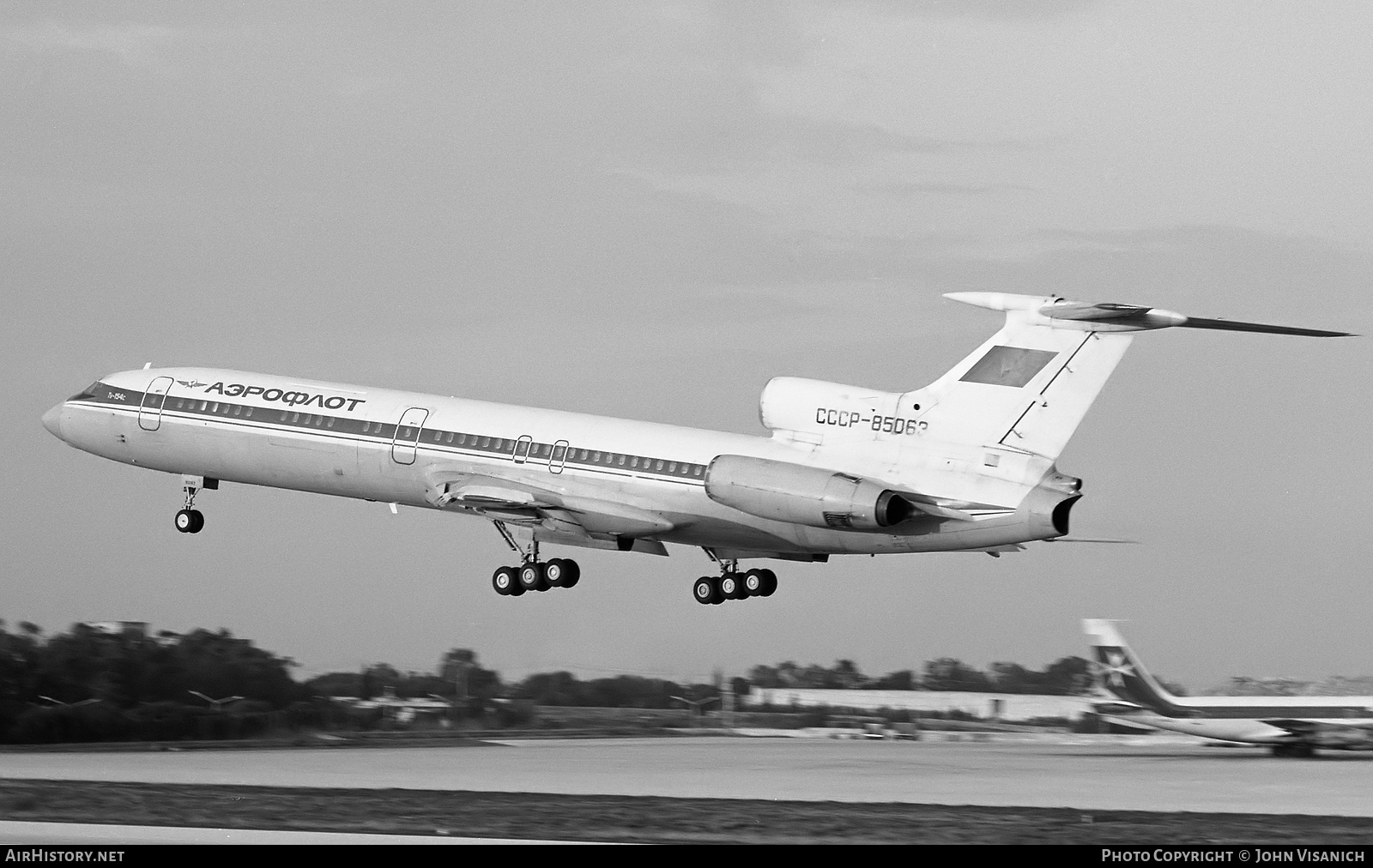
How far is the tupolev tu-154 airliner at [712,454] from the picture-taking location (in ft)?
121

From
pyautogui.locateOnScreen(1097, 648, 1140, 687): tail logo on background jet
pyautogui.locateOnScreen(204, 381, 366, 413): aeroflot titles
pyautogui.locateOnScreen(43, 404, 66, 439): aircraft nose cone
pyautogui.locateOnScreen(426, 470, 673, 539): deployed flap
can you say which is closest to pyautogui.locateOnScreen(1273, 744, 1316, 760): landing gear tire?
pyautogui.locateOnScreen(1097, 648, 1140, 687): tail logo on background jet

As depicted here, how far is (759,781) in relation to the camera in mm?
41594

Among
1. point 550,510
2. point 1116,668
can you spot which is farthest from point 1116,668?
point 550,510

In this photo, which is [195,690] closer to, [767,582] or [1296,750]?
[767,582]

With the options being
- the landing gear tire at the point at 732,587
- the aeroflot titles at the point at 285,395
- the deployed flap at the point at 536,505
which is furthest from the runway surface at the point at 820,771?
the aeroflot titles at the point at 285,395

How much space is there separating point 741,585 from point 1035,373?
9071mm

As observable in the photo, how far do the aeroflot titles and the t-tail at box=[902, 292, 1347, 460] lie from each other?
550 inches

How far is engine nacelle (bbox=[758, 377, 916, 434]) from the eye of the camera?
38719 millimetres

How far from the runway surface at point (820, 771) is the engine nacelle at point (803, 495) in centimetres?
569

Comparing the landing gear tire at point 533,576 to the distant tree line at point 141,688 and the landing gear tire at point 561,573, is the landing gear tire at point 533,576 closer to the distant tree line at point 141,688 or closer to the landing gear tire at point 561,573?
the landing gear tire at point 561,573

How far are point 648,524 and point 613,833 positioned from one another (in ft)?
28.6
